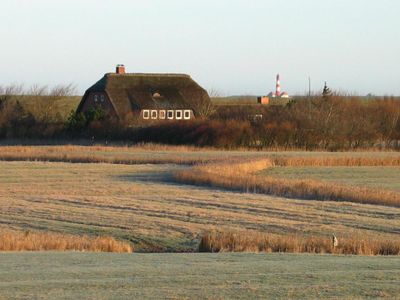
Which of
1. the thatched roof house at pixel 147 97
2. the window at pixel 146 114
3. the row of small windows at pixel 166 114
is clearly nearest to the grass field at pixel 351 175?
the thatched roof house at pixel 147 97

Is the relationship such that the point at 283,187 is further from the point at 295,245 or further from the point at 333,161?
the point at 333,161

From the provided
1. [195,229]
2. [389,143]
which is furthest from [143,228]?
[389,143]

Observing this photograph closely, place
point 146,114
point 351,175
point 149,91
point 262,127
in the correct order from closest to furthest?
point 351,175, point 262,127, point 146,114, point 149,91

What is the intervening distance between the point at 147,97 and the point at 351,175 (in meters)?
43.7

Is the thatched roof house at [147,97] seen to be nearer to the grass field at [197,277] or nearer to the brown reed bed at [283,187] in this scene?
the brown reed bed at [283,187]

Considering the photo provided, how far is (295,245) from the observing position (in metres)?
18.1

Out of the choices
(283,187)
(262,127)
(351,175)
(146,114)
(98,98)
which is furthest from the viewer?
(98,98)

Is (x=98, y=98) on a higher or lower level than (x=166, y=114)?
higher

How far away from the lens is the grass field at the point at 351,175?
39188mm

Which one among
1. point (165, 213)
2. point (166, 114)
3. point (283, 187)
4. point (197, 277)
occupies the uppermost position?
point (197, 277)

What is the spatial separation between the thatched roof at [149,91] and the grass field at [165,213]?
149 ft

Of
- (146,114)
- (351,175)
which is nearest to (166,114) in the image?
(146,114)

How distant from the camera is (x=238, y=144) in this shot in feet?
222

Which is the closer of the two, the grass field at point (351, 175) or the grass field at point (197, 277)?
the grass field at point (197, 277)
